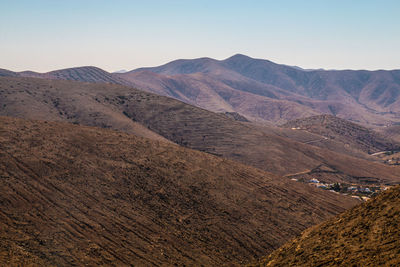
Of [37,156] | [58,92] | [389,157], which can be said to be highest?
[58,92]

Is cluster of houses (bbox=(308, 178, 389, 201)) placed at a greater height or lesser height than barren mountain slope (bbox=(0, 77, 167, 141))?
lesser

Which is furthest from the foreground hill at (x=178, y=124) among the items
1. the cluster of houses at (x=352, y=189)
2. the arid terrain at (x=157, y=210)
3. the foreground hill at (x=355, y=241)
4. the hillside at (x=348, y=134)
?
the hillside at (x=348, y=134)

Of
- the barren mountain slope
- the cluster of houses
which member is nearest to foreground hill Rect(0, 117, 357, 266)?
the cluster of houses

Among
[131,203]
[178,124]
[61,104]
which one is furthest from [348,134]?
[131,203]

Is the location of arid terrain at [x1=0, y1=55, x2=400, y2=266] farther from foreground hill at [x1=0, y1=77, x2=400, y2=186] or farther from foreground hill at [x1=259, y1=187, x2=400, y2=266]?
foreground hill at [x1=0, y1=77, x2=400, y2=186]

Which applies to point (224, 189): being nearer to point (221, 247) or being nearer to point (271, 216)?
point (271, 216)

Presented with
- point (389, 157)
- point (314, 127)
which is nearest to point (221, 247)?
point (389, 157)
